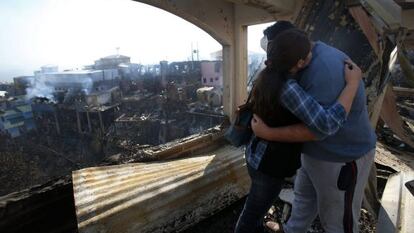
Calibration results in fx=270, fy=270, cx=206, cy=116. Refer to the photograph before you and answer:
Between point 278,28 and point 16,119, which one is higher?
point 278,28

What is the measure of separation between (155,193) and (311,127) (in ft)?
6.28

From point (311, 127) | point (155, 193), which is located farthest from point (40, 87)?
point (311, 127)

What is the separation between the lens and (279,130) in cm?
160

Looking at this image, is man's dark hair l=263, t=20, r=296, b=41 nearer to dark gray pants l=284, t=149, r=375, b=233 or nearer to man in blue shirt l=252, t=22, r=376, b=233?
man in blue shirt l=252, t=22, r=376, b=233

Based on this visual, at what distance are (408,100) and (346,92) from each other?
9681 millimetres

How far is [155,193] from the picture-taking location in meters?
2.84

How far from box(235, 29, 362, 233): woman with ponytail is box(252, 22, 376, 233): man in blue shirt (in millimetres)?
51

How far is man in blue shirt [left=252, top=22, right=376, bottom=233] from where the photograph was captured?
4.96 feet

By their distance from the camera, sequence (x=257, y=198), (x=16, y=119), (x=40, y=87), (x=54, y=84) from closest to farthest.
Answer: (x=257, y=198), (x=16, y=119), (x=40, y=87), (x=54, y=84)

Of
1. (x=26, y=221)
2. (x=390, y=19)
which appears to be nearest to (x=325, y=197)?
(x=390, y=19)

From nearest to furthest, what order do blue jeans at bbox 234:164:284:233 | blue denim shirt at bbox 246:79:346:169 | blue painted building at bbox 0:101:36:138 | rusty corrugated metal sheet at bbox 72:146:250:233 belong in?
blue denim shirt at bbox 246:79:346:169 → blue jeans at bbox 234:164:284:233 → rusty corrugated metal sheet at bbox 72:146:250:233 → blue painted building at bbox 0:101:36:138

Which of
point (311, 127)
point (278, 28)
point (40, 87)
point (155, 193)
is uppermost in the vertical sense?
point (278, 28)

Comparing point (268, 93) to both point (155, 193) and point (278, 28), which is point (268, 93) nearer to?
point (278, 28)

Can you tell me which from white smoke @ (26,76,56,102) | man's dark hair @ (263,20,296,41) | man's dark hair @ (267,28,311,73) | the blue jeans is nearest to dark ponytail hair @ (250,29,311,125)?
man's dark hair @ (267,28,311,73)
